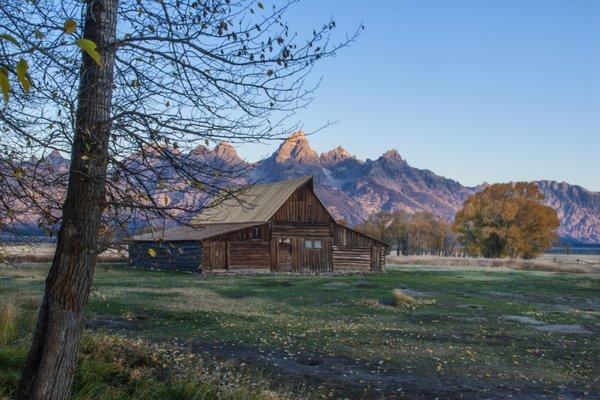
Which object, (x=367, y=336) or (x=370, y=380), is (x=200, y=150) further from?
(x=367, y=336)

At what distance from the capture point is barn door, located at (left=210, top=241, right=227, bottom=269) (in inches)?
1668

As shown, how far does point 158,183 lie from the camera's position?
6438mm

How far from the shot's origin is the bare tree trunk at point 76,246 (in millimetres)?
5738

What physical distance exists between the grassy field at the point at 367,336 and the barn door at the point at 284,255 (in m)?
15.9

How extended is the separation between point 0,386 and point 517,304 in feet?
77.5

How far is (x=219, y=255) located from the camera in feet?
140

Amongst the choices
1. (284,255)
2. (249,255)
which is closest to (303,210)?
(284,255)

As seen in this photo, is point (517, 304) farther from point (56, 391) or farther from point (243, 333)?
point (56, 391)

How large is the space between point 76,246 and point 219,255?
37.3 metres

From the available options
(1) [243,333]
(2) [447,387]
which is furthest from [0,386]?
(1) [243,333]

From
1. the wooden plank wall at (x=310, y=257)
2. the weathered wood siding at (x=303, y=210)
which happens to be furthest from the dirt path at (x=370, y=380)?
the wooden plank wall at (x=310, y=257)

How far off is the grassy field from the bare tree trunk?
187 cm

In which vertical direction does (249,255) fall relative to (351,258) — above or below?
above

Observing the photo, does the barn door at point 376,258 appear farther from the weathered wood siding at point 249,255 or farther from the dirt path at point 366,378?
the dirt path at point 366,378
